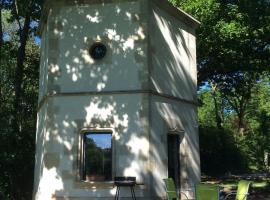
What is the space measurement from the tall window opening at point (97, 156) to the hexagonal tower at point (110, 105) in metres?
0.03

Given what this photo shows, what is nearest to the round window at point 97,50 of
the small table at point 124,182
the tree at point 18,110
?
the small table at point 124,182

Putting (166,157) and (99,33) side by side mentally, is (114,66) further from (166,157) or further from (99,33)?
(166,157)

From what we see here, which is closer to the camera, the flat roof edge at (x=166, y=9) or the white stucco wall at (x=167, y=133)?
the white stucco wall at (x=167, y=133)

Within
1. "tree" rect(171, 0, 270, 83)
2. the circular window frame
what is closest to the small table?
the circular window frame

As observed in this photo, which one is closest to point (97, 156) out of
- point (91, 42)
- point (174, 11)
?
point (91, 42)

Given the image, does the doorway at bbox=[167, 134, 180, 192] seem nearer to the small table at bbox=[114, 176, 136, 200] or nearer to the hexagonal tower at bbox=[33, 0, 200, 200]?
the hexagonal tower at bbox=[33, 0, 200, 200]

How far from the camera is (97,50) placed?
15492mm

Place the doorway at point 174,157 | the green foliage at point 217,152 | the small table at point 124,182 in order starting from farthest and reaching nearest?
the green foliage at point 217,152
the doorway at point 174,157
the small table at point 124,182

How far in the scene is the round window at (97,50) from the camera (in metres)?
15.4

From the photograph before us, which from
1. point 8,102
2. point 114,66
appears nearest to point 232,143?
point 8,102

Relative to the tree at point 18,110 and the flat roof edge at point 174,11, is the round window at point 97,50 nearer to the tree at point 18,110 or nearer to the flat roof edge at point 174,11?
the flat roof edge at point 174,11

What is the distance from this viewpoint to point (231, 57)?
24.0 m

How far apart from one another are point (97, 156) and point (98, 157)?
5cm

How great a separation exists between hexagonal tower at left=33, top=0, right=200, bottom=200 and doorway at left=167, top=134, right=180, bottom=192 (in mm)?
37
